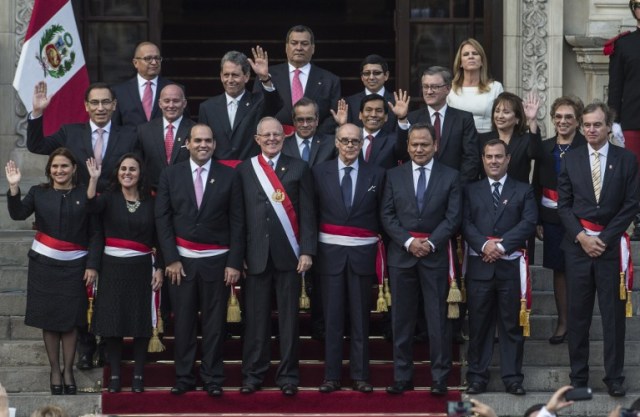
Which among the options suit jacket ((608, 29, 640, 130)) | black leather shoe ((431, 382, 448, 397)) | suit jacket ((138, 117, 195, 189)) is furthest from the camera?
suit jacket ((608, 29, 640, 130))

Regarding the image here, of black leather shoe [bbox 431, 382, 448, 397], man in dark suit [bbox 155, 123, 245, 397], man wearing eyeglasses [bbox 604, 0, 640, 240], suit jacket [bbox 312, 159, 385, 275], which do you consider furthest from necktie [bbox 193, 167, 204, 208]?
man wearing eyeglasses [bbox 604, 0, 640, 240]

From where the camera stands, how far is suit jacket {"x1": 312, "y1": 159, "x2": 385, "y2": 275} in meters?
13.3

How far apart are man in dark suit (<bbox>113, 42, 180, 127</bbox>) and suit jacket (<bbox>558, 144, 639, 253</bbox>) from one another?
3236 millimetres

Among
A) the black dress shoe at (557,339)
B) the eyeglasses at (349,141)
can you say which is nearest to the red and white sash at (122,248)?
the eyeglasses at (349,141)

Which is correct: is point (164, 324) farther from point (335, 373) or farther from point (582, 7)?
point (582, 7)

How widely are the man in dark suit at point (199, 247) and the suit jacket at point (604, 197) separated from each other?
2433 mm

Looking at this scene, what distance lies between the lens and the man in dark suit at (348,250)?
43.5 ft

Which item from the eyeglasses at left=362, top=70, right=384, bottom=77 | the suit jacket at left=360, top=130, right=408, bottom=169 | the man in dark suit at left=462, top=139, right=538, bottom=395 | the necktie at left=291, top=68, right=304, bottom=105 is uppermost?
the eyeglasses at left=362, top=70, right=384, bottom=77

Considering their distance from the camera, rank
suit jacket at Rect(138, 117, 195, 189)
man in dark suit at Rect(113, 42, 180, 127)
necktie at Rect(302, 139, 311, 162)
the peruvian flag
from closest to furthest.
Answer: suit jacket at Rect(138, 117, 195, 189)
necktie at Rect(302, 139, 311, 162)
man in dark suit at Rect(113, 42, 180, 127)
the peruvian flag

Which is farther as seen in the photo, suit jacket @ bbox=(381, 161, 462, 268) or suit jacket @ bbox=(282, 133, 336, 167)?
suit jacket @ bbox=(282, 133, 336, 167)

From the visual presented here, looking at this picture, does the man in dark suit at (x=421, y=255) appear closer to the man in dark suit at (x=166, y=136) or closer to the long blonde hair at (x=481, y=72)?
the long blonde hair at (x=481, y=72)

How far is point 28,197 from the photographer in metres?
13.3

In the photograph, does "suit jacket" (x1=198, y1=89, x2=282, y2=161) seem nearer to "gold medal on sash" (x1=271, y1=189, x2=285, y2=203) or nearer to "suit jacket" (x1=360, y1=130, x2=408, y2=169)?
"gold medal on sash" (x1=271, y1=189, x2=285, y2=203)

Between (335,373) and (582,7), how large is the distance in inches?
199
